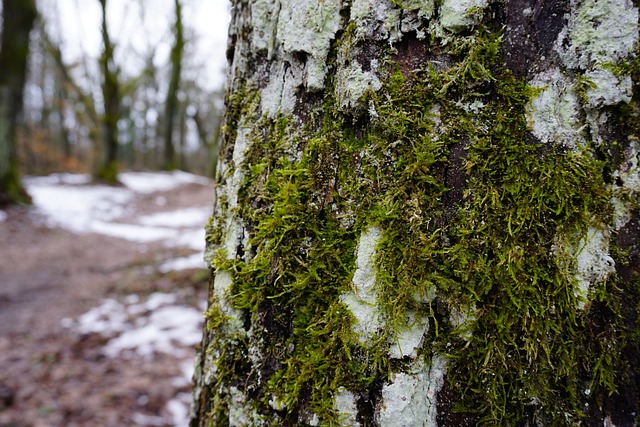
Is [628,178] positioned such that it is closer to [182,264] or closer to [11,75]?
[182,264]

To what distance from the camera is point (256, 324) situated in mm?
918

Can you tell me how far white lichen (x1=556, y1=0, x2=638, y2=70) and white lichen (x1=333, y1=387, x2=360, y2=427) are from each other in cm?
82

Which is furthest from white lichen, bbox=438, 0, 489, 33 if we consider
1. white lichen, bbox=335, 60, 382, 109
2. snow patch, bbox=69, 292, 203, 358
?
snow patch, bbox=69, 292, 203, 358

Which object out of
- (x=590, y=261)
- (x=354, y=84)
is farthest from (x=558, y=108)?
(x=354, y=84)

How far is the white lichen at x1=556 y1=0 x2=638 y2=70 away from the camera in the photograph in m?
0.73

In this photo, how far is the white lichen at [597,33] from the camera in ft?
2.41

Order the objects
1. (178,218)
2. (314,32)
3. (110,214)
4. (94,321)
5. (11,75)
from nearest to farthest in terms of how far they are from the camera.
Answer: (314,32), (94,321), (11,75), (110,214), (178,218)

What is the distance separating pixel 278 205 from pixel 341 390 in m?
0.43

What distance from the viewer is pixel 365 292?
0.82 m

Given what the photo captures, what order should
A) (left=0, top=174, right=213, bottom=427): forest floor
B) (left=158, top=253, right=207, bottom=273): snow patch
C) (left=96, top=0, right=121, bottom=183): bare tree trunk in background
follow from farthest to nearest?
(left=96, top=0, right=121, bottom=183): bare tree trunk in background
(left=158, top=253, right=207, bottom=273): snow patch
(left=0, top=174, right=213, bottom=427): forest floor

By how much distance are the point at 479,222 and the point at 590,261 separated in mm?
241

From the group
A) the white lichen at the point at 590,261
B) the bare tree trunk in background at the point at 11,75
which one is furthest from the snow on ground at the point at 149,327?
the bare tree trunk in background at the point at 11,75

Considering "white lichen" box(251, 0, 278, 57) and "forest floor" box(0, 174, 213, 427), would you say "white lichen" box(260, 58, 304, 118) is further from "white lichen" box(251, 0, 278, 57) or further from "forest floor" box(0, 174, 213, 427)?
"forest floor" box(0, 174, 213, 427)

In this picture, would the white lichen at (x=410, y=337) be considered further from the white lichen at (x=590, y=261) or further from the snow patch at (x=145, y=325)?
the snow patch at (x=145, y=325)
